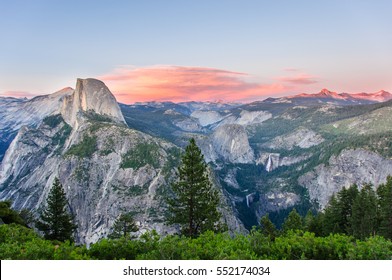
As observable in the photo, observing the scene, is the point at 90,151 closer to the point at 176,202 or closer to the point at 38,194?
the point at 38,194

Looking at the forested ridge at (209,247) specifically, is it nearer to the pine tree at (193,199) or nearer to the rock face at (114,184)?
the pine tree at (193,199)

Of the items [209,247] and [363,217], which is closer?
[209,247]

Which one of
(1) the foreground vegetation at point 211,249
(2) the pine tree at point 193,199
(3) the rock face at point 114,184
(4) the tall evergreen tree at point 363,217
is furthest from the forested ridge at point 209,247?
(3) the rock face at point 114,184

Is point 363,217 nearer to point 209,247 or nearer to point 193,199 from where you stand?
point 193,199

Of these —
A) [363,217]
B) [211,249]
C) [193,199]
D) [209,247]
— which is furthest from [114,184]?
[211,249]

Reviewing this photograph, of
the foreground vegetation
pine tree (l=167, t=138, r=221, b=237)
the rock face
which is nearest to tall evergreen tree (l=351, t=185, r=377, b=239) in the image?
pine tree (l=167, t=138, r=221, b=237)

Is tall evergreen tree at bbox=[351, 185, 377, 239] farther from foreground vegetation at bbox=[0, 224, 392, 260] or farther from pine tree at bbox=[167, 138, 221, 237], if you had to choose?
foreground vegetation at bbox=[0, 224, 392, 260]
